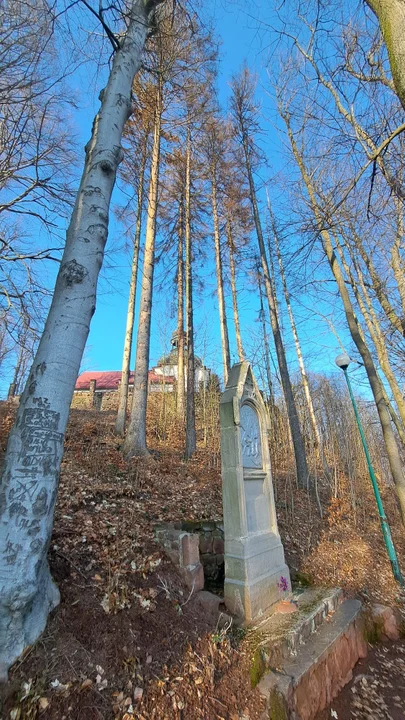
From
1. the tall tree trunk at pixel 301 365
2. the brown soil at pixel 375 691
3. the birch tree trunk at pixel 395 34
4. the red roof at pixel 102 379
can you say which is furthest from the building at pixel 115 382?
the birch tree trunk at pixel 395 34

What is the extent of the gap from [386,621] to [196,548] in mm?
2744

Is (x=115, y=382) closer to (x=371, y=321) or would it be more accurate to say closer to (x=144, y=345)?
(x=144, y=345)

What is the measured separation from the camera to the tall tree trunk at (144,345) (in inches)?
255

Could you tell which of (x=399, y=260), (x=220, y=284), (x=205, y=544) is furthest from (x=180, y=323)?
(x=205, y=544)

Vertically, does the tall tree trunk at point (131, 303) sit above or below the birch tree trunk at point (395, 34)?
above

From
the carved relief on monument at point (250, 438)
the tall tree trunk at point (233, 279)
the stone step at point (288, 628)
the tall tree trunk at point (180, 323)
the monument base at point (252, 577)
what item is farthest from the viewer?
the tall tree trunk at point (233, 279)

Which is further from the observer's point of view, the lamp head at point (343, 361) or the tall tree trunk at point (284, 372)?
the tall tree trunk at point (284, 372)

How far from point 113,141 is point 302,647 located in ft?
15.9

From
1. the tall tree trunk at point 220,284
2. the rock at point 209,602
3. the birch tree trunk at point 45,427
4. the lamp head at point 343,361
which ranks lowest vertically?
the rock at point 209,602

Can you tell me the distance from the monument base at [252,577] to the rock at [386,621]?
48.5 inches

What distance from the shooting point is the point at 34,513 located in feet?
6.16

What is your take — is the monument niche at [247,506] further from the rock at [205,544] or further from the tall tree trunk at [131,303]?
the tall tree trunk at [131,303]

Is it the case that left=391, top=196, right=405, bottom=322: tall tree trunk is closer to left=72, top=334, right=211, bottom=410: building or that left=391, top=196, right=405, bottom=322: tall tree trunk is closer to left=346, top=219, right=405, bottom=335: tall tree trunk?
left=346, top=219, right=405, bottom=335: tall tree trunk

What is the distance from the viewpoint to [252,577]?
127 inches
